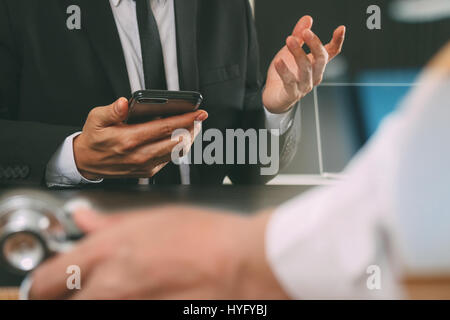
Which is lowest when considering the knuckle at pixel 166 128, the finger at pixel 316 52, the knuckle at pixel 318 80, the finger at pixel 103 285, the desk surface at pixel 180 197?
the finger at pixel 103 285

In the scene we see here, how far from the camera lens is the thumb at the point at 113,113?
0.54 metres

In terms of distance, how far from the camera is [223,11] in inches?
30.6

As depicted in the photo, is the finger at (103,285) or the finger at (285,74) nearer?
the finger at (103,285)

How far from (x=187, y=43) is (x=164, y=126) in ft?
0.71

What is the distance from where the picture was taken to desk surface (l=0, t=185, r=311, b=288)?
47cm

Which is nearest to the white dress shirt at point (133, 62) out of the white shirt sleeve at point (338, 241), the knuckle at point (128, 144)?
the knuckle at point (128, 144)

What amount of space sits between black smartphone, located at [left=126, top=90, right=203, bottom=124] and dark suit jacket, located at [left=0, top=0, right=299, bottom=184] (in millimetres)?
118

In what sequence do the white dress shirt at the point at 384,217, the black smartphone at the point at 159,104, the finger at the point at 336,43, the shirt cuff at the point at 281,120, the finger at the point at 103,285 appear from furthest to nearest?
the shirt cuff at the point at 281,120 → the finger at the point at 336,43 → the black smartphone at the point at 159,104 → the finger at the point at 103,285 → the white dress shirt at the point at 384,217

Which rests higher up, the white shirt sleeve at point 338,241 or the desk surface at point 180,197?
the desk surface at point 180,197

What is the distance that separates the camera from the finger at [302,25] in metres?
0.62

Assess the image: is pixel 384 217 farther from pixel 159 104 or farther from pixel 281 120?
pixel 281 120

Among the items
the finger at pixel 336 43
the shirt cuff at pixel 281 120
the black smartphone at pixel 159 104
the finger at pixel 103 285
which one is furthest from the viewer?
the shirt cuff at pixel 281 120

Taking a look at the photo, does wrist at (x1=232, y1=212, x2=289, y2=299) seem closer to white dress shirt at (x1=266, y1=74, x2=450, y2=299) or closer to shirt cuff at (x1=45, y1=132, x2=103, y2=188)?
white dress shirt at (x1=266, y1=74, x2=450, y2=299)

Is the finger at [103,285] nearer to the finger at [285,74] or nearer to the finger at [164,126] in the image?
the finger at [164,126]
